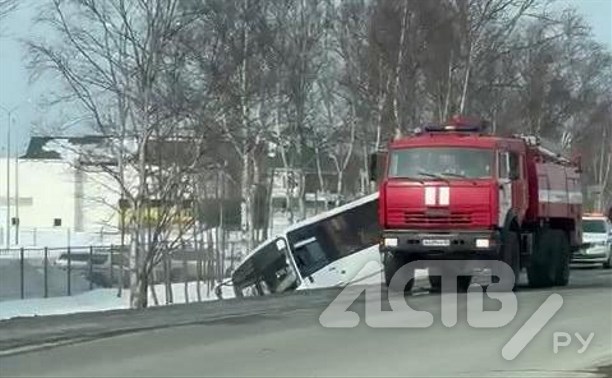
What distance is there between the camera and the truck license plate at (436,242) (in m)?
25.5

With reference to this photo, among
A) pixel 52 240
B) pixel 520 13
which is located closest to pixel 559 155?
pixel 520 13

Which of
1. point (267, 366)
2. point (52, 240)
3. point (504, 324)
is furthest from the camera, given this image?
point (52, 240)

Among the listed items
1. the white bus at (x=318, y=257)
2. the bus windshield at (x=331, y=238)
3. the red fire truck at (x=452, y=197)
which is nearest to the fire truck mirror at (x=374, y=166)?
the red fire truck at (x=452, y=197)

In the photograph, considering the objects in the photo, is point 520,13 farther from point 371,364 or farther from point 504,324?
point 371,364

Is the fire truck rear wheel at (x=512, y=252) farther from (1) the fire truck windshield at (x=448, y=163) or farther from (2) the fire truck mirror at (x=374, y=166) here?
(2) the fire truck mirror at (x=374, y=166)

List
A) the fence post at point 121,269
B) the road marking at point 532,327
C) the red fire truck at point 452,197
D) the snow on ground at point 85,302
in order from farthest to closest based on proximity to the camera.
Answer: the fence post at point 121,269, the snow on ground at point 85,302, the red fire truck at point 452,197, the road marking at point 532,327

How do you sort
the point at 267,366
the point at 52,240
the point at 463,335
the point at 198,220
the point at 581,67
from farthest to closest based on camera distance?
the point at 52,240 < the point at 581,67 < the point at 198,220 < the point at 463,335 < the point at 267,366

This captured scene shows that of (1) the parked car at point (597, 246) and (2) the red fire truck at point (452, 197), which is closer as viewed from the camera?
(2) the red fire truck at point (452, 197)

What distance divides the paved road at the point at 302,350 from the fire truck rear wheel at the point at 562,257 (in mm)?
7286

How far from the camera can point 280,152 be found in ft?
162

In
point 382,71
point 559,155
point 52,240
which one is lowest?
point 52,240

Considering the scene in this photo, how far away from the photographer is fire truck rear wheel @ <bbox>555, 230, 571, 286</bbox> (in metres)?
29.9

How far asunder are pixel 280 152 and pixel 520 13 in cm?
1005

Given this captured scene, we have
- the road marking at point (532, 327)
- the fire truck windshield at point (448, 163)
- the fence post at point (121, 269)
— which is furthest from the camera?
the fence post at point (121, 269)
